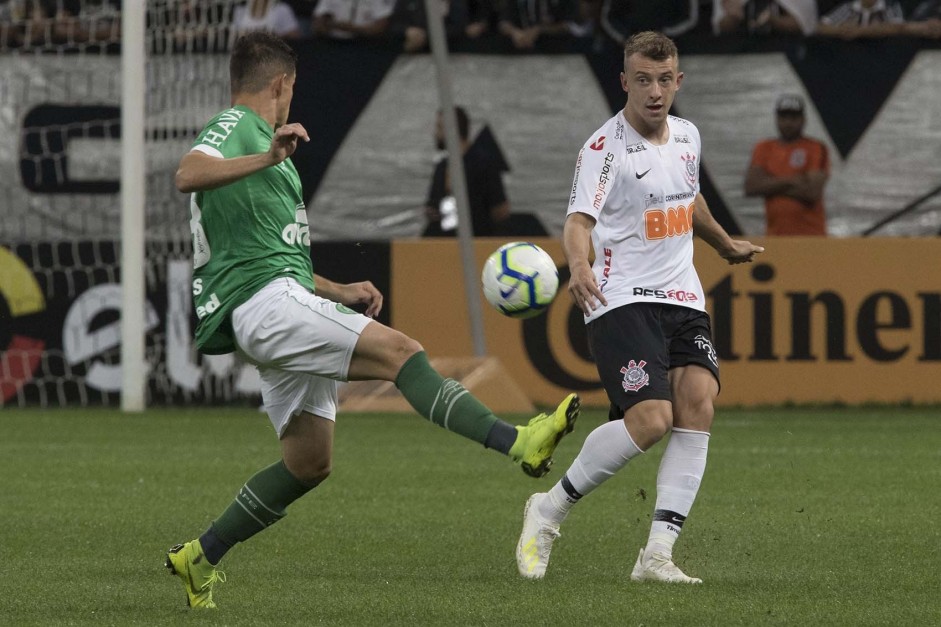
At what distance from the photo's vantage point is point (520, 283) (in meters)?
6.33

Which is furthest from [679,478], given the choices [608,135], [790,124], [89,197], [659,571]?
[89,197]

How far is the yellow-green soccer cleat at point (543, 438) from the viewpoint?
5.11 meters

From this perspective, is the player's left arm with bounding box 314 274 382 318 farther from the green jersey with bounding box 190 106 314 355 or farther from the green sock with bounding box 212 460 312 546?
the green sock with bounding box 212 460 312 546

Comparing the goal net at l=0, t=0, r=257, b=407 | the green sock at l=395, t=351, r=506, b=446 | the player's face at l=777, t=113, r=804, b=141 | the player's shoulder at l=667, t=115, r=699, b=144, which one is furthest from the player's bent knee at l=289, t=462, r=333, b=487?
the player's face at l=777, t=113, r=804, b=141

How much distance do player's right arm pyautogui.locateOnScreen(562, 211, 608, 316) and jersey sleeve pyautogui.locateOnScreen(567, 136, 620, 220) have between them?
0.04 metres

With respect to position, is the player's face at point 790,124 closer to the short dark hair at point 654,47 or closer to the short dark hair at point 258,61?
the short dark hair at point 654,47

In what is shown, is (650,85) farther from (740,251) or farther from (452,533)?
(452,533)

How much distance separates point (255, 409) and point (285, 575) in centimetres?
847

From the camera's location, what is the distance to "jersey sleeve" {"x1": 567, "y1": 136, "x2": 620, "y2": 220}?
21.6 feet

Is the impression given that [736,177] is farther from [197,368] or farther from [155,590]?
[155,590]

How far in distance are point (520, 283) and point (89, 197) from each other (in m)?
11.1

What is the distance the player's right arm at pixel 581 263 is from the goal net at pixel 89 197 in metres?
8.93

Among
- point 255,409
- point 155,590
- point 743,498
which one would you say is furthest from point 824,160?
point 155,590

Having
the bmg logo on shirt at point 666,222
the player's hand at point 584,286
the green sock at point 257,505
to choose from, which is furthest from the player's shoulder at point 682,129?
the green sock at point 257,505
